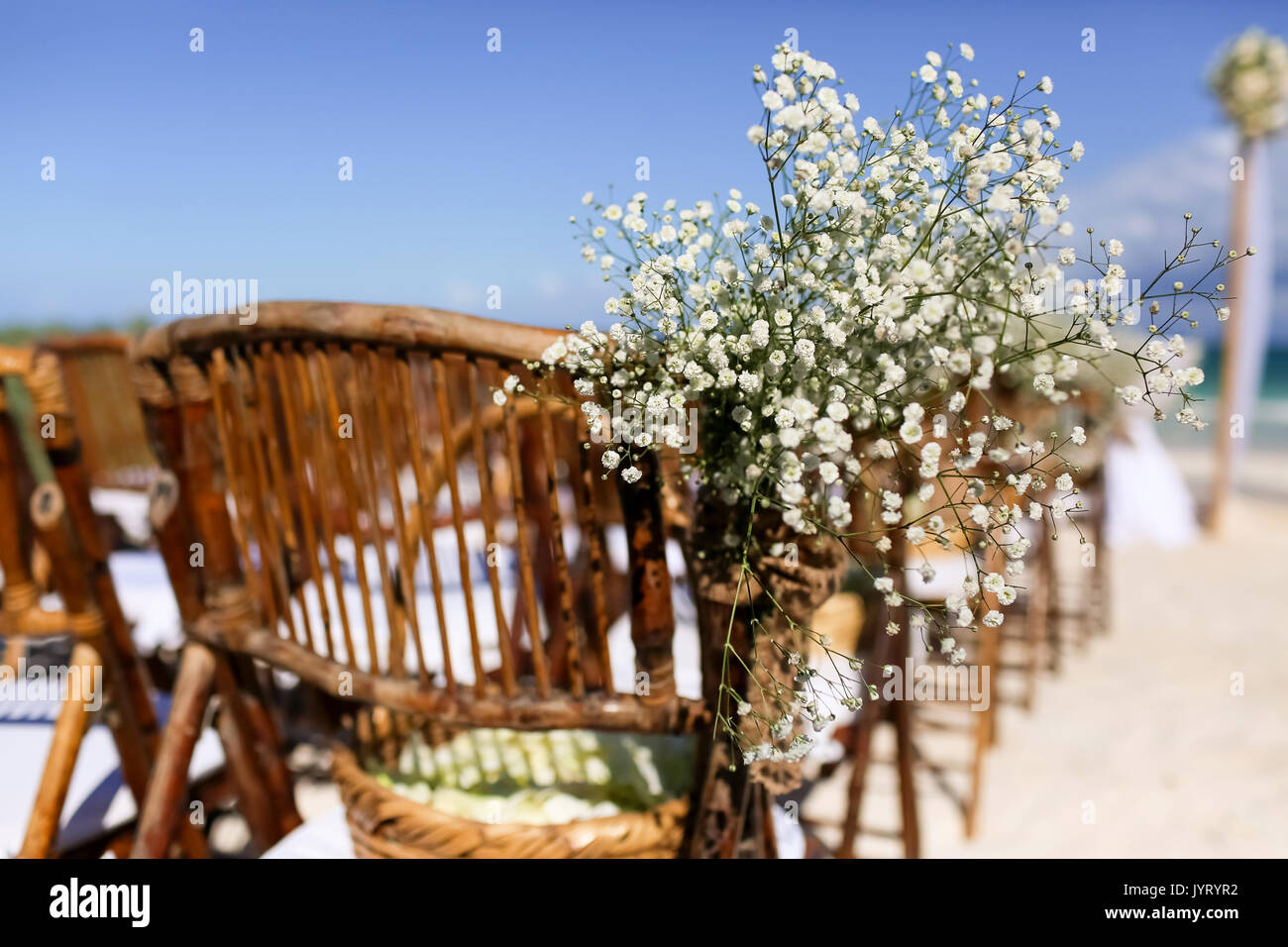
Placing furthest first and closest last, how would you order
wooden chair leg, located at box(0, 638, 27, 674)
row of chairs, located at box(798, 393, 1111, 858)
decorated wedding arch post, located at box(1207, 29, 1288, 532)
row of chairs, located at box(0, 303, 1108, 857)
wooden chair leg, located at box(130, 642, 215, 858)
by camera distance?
decorated wedding arch post, located at box(1207, 29, 1288, 532) → wooden chair leg, located at box(0, 638, 27, 674) → row of chairs, located at box(798, 393, 1111, 858) → wooden chair leg, located at box(130, 642, 215, 858) → row of chairs, located at box(0, 303, 1108, 857)

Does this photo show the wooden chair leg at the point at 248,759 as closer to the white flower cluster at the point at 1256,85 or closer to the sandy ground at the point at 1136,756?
the sandy ground at the point at 1136,756

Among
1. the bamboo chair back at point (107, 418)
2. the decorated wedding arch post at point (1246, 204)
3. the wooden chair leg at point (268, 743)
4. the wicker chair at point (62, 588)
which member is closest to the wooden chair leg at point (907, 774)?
the wooden chair leg at point (268, 743)

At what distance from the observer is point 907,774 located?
81.7 inches

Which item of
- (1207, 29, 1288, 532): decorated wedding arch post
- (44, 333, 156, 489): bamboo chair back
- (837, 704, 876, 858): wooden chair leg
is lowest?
(837, 704, 876, 858): wooden chair leg

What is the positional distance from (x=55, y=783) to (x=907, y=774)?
6.15 feet

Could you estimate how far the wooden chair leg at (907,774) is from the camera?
2.00m

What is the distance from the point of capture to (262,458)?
1248mm

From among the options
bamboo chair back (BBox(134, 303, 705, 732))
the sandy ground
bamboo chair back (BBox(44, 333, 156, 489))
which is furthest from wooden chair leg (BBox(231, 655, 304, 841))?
bamboo chair back (BBox(44, 333, 156, 489))

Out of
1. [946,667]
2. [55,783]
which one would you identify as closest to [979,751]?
[946,667]

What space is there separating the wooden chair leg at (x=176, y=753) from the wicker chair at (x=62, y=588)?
25 centimetres

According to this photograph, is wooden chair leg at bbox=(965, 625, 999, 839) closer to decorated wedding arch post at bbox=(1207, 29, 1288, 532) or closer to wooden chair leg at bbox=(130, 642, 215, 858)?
wooden chair leg at bbox=(130, 642, 215, 858)

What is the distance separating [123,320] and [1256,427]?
28.4m

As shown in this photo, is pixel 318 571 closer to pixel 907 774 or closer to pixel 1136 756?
pixel 907 774

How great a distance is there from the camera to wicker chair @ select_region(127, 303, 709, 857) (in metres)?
1.06
